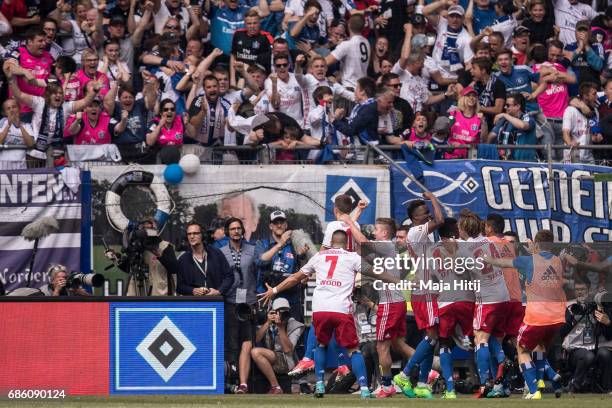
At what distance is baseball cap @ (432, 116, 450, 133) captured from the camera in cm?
1781

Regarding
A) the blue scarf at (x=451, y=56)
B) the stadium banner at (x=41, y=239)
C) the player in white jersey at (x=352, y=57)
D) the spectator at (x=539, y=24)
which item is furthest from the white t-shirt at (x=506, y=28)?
the stadium banner at (x=41, y=239)

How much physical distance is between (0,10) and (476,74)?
23.5 feet

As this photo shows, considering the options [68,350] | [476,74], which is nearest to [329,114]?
[476,74]

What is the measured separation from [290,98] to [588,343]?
545 cm

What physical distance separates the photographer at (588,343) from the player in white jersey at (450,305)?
1.74 meters

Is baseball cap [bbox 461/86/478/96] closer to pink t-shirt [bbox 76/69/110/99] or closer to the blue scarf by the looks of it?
the blue scarf

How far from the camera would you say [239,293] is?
1652cm

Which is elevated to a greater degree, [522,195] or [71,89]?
[71,89]

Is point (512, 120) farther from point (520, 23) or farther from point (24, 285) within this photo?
point (24, 285)

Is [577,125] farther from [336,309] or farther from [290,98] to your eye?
[336,309]

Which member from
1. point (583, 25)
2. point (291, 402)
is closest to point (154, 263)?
point (291, 402)

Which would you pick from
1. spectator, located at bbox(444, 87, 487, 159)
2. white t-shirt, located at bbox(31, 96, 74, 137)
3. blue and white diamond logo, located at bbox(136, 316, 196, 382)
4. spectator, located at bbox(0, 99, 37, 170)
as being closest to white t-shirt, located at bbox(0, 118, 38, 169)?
spectator, located at bbox(0, 99, 37, 170)

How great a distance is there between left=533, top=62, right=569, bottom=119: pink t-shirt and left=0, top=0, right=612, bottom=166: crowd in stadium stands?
0.07 feet

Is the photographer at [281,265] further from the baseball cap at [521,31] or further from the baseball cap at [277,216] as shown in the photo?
the baseball cap at [521,31]
